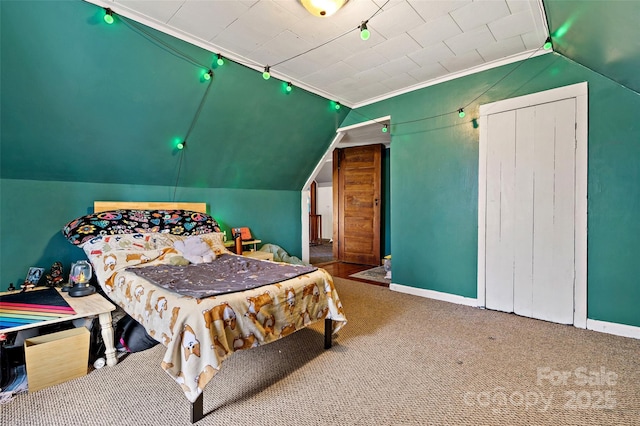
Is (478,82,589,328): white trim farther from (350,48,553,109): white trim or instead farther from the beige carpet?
(350,48,553,109): white trim

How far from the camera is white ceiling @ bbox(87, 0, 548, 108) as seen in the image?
6.70ft

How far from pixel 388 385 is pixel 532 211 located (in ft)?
7.09

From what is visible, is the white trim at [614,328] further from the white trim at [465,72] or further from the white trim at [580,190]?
the white trim at [465,72]

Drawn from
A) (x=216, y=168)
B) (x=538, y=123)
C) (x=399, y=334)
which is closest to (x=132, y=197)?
(x=216, y=168)

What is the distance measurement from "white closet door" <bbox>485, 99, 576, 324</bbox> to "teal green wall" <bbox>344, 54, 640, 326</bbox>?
0.15 meters

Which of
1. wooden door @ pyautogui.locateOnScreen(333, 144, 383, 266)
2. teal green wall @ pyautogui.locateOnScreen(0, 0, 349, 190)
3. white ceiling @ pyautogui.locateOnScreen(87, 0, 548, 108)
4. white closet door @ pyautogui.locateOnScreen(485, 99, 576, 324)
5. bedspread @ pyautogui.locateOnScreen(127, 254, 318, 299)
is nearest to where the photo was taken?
bedspread @ pyautogui.locateOnScreen(127, 254, 318, 299)

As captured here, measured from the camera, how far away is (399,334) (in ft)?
→ 8.09

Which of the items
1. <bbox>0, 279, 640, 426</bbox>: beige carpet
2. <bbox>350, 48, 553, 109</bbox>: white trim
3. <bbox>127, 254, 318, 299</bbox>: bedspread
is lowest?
<bbox>0, 279, 640, 426</bbox>: beige carpet

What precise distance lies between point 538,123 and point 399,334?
2317mm

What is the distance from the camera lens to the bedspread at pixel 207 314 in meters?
1.43

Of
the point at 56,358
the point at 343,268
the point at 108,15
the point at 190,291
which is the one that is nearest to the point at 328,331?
the point at 190,291

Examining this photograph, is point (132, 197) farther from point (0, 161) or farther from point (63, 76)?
point (63, 76)

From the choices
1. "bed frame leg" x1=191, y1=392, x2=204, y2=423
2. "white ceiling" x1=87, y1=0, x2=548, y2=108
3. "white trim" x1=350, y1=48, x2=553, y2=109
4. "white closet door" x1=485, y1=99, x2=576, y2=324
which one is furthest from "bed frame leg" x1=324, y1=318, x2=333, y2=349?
"white trim" x1=350, y1=48, x2=553, y2=109

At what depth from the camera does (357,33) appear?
2363mm
